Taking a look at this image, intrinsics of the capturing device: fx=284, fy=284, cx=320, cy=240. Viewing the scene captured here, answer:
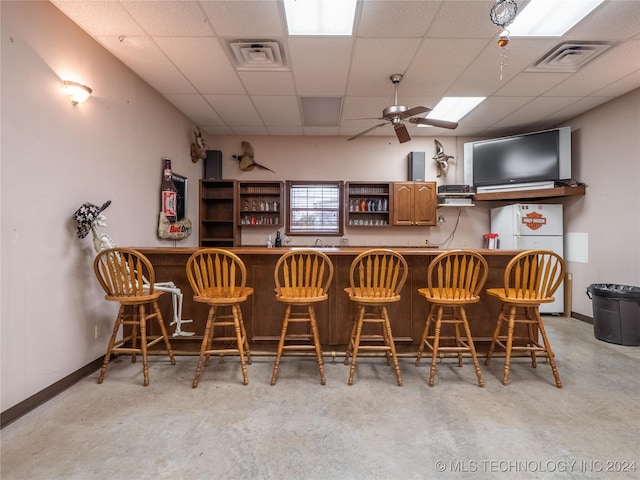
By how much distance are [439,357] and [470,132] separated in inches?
156

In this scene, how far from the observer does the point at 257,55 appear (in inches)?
108

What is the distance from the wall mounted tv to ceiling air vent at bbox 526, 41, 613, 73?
4.99ft

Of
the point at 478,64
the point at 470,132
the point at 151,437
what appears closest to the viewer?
the point at 151,437

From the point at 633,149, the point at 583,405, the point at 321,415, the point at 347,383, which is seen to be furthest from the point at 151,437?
the point at 633,149

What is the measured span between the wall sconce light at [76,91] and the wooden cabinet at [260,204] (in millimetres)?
2666

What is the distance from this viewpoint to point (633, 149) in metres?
3.44

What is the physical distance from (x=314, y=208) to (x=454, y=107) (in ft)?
8.60

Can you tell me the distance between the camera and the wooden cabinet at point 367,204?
16.1 ft

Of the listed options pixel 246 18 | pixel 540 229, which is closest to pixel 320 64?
pixel 246 18

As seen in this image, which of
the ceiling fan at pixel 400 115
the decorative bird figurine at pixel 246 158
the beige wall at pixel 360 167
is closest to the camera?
the ceiling fan at pixel 400 115

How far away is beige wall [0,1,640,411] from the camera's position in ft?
6.04

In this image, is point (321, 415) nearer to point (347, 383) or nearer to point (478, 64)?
point (347, 383)

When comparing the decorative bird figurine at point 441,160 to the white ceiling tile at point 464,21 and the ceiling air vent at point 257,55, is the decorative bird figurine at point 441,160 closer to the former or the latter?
the white ceiling tile at point 464,21

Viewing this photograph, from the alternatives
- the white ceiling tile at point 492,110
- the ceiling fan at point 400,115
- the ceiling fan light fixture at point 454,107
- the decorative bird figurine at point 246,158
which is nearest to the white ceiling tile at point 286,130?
the decorative bird figurine at point 246,158
